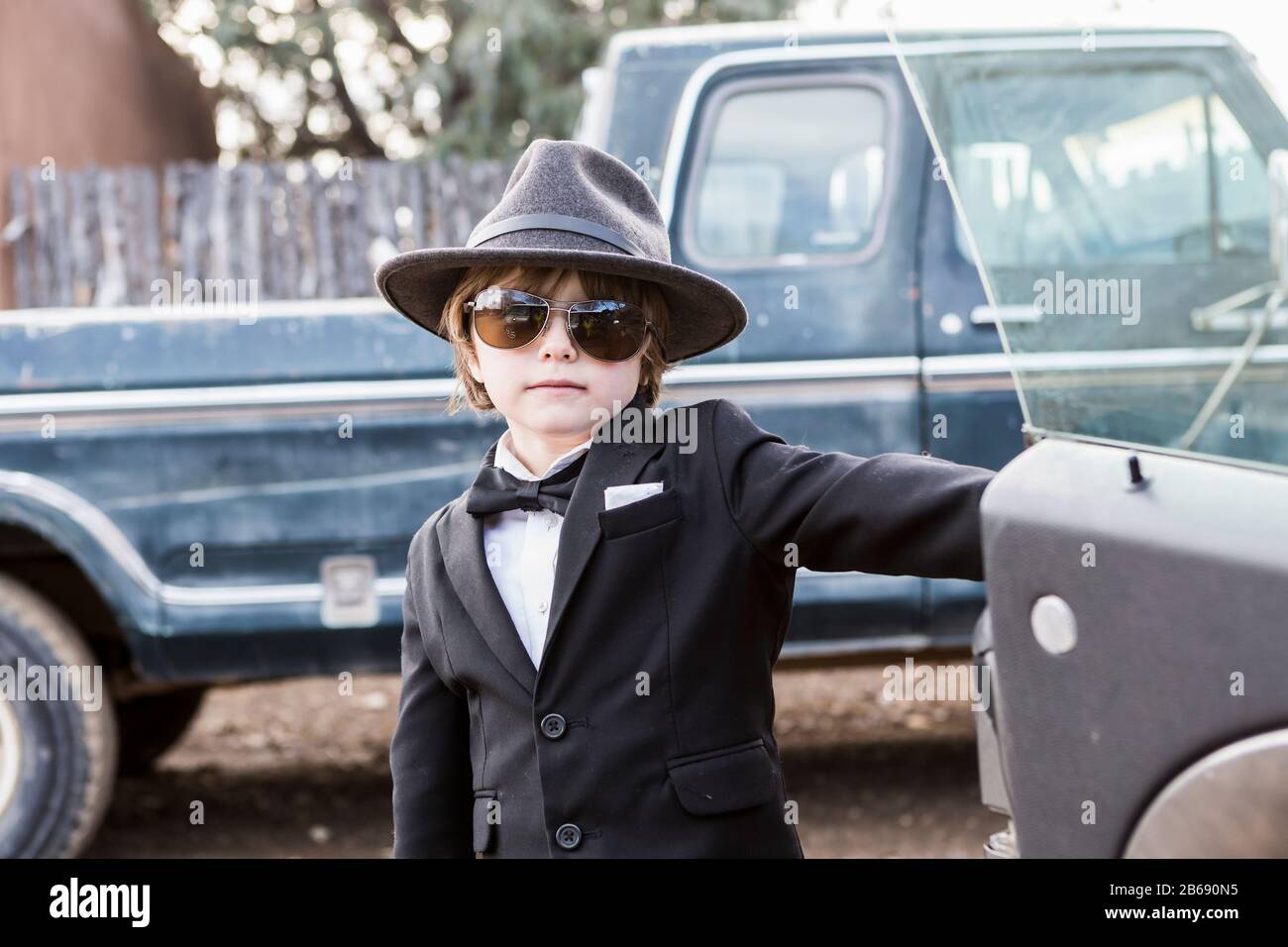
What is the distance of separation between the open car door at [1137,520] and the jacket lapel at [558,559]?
0.45 m

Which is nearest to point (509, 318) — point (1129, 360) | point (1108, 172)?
point (1129, 360)

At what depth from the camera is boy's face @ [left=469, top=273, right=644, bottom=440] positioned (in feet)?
4.79

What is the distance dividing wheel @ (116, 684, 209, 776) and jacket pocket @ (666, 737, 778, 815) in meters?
3.19

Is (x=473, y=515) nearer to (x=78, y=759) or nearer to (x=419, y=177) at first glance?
(x=78, y=759)

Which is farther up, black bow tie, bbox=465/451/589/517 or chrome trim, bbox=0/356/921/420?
chrome trim, bbox=0/356/921/420

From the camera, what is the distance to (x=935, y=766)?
171 inches

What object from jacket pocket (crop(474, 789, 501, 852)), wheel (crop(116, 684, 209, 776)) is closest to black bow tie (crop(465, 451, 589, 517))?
jacket pocket (crop(474, 789, 501, 852))

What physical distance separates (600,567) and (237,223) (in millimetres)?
6266

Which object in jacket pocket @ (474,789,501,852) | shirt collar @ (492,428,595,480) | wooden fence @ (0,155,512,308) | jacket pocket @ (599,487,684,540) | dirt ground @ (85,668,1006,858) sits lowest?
dirt ground @ (85,668,1006,858)

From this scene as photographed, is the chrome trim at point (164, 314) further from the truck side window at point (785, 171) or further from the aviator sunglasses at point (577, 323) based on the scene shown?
the aviator sunglasses at point (577, 323)

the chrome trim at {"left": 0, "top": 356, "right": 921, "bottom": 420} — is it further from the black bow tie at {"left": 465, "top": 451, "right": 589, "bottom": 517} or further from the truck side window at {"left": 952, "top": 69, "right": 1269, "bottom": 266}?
the black bow tie at {"left": 465, "top": 451, "right": 589, "bottom": 517}

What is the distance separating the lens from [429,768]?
4.99ft
